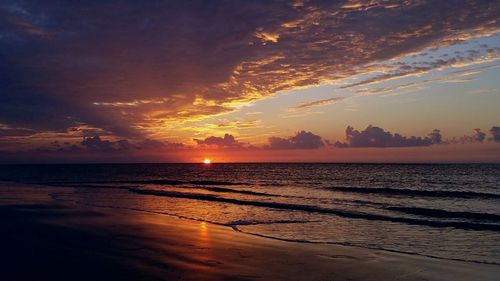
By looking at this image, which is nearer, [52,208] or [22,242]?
[22,242]

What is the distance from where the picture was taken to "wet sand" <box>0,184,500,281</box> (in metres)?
12.3

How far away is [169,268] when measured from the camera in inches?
508

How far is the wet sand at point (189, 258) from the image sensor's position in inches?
483

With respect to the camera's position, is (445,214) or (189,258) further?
(445,214)

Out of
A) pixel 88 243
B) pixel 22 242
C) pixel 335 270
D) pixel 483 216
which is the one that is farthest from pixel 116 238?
pixel 483 216

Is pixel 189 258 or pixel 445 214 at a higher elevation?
pixel 189 258

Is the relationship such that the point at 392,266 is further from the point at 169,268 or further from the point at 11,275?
the point at 11,275

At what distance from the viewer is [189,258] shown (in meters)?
14.5

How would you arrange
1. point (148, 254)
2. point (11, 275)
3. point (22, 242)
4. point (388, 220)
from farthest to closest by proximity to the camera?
1. point (388, 220)
2. point (22, 242)
3. point (148, 254)
4. point (11, 275)

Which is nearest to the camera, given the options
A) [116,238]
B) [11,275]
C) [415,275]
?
[11,275]

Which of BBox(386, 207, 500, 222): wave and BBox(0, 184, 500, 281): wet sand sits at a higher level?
BBox(0, 184, 500, 281): wet sand

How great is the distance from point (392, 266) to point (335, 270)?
2.19 metres

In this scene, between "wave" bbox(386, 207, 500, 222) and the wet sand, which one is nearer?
the wet sand

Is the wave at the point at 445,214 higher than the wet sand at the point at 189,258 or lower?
lower
